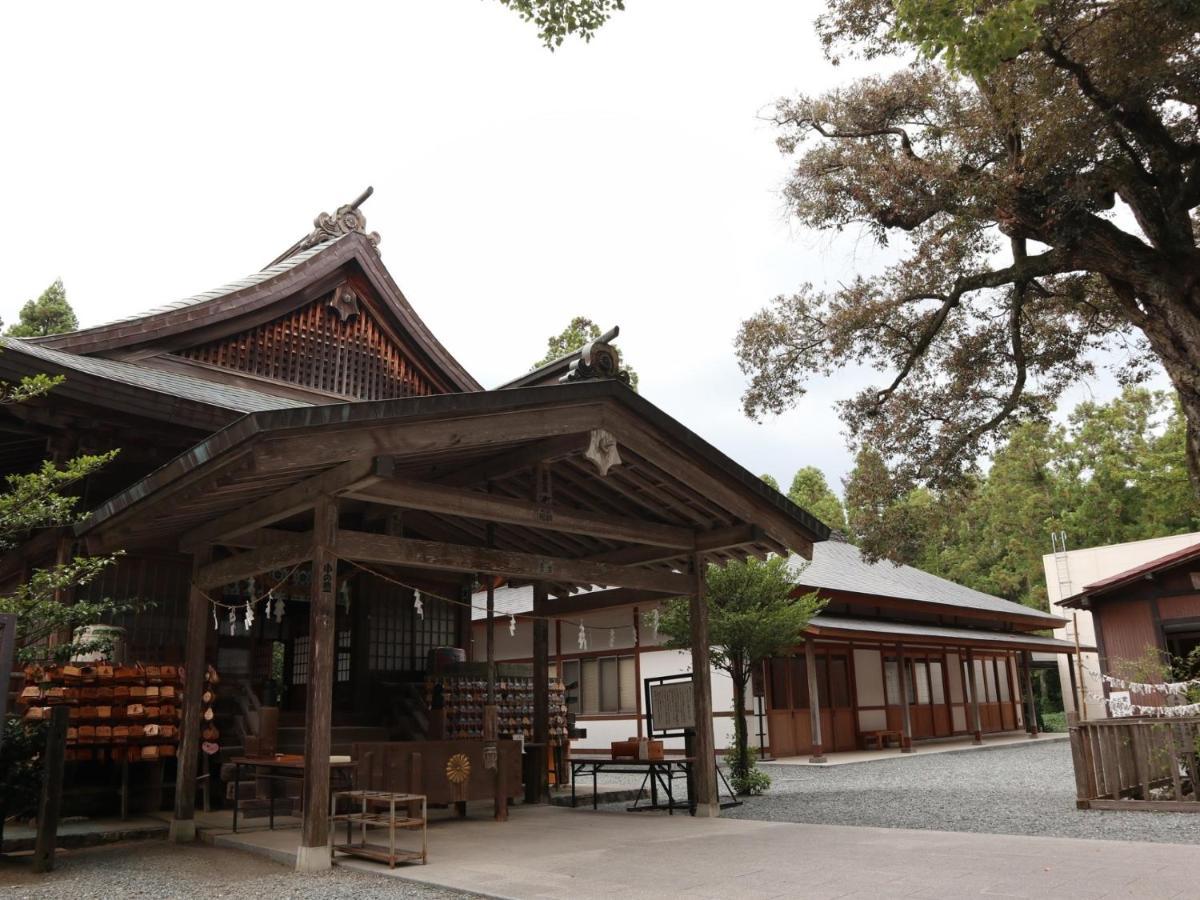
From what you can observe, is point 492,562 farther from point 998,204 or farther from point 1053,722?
point 1053,722

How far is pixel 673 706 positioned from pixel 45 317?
26.2 m

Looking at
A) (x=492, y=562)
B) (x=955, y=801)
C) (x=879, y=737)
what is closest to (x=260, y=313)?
(x=492, y=562)

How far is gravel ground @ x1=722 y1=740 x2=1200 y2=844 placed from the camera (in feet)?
28.4

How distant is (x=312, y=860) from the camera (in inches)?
259

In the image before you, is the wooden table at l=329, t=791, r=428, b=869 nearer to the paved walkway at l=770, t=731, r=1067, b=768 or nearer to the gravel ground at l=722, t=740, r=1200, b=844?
the gravel ground at l=722, t=740, r=1200, b=844

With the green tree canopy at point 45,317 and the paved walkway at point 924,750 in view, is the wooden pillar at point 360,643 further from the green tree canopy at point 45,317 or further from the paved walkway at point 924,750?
the green tree canopy at point 45,317

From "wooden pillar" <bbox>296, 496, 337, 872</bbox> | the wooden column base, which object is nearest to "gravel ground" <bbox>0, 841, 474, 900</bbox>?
the wooden column base

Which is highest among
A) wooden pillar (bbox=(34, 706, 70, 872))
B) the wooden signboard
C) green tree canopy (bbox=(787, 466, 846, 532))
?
green tree canopy (bbox=(787, 466, 846, 532))

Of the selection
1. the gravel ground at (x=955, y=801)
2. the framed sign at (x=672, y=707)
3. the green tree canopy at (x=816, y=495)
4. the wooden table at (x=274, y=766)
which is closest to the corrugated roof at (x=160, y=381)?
the wooden table at (x=274, y=766)

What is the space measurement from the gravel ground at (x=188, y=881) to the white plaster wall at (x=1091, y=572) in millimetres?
26813

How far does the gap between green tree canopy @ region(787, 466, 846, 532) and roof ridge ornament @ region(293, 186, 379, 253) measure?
3500 cm

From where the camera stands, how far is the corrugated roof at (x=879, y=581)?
68.6ft

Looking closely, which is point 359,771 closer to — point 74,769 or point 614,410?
point 74,769

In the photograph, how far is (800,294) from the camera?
563 inches
